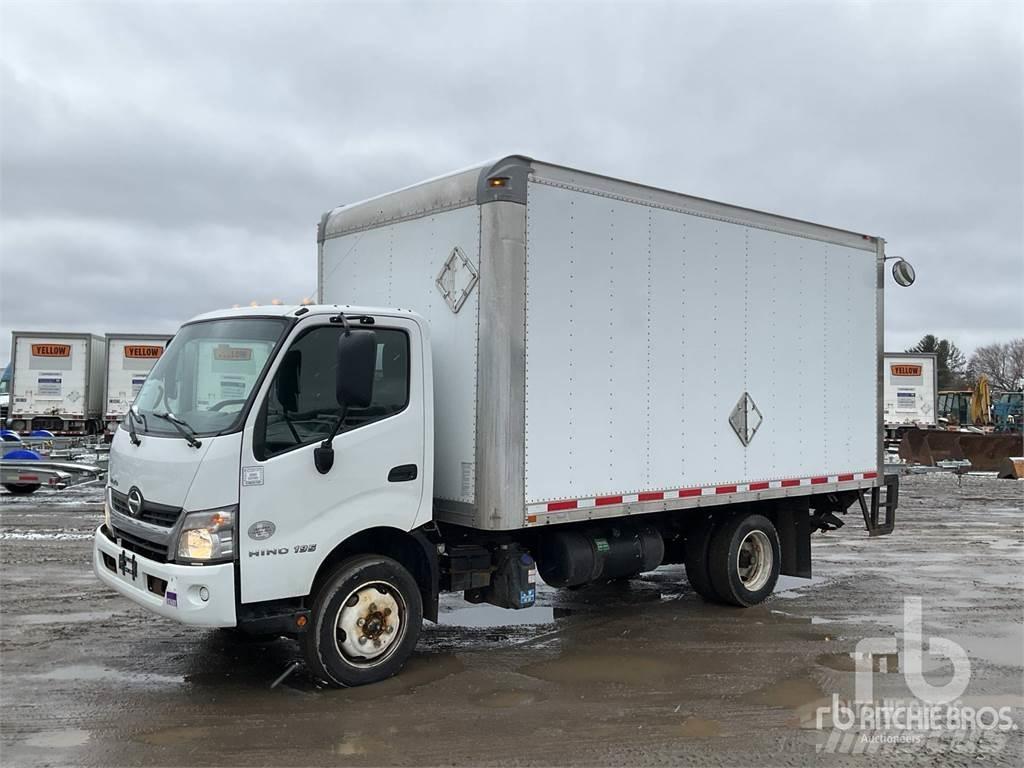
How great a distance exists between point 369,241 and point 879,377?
5724mm

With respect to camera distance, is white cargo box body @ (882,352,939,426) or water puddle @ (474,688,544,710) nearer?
water puddle @ (474,688,544,710)

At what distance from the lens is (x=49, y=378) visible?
92.5ft

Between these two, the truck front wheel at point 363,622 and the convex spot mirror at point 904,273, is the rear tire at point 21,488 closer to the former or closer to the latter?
the truck front wheel at point 363,622

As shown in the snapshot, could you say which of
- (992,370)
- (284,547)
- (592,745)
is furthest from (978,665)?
A: (992,370)

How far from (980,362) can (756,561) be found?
4074 inches

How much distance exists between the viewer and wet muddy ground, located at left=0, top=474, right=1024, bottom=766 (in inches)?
188

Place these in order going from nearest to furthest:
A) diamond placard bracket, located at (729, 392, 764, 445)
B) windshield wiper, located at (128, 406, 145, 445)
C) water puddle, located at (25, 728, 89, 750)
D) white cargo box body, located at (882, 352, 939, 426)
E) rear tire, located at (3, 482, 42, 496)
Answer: water puddle, located at (25, 728, 89, 750)
windshield wiper, located at (128, 406, 145, 445)
diamond placard bracket, located at (729, 392, 764, 445)
rear tire, located at (3, 482, 42, 496)
white cargo box body, located at (882, 352, 939, 426)

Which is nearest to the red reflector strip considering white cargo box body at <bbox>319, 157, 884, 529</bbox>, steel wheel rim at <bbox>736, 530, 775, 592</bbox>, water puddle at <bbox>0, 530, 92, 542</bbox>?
white cargo box body at <bbox>319, 157, 884, 529</bbox>

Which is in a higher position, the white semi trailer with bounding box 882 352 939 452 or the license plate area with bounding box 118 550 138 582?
the white semi trailer with bounding box 882 352 939 452

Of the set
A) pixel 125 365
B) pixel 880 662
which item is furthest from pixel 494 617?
pixel 125 365

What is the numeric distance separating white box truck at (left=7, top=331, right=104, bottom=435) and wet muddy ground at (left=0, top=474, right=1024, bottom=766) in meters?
20.5

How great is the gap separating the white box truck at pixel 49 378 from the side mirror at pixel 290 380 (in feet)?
85.5

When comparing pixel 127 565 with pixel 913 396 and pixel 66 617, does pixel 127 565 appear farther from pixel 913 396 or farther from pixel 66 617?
pixel 913 396

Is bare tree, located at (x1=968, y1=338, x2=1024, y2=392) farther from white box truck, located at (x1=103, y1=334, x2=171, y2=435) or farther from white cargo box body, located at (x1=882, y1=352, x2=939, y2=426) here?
white box truck, located at (x1=103, y1=334, x2=171, y2=435)
